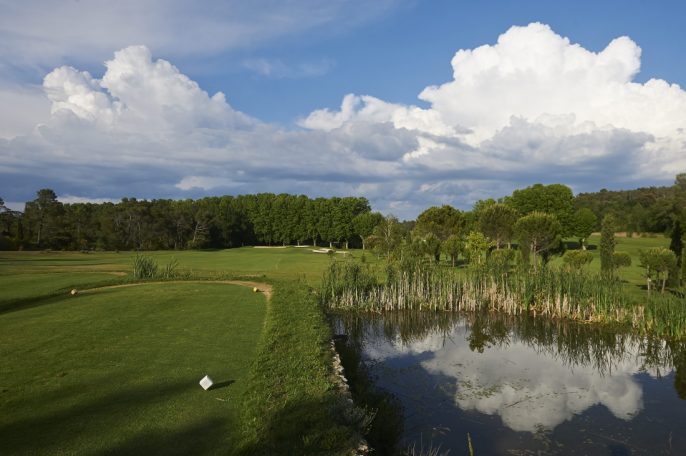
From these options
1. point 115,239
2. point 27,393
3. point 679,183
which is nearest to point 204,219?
point 115,239

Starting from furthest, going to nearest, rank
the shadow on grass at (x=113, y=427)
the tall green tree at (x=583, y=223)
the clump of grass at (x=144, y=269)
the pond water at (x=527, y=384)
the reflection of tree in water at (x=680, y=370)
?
the tall green tree at (x=583, y=223), the clump of grass at (x=144, y=269), the reflection of tree in water at (x=680, y=370), the pond water at (x=527, y=384), the shadow on grass at (x=113, y=427)

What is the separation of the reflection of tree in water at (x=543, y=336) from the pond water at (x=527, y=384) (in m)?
0.04

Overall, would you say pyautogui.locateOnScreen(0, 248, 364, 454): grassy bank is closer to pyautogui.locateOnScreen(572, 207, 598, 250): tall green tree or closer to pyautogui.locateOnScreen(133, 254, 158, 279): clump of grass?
pyautogui.locateOnScreen(133, 254, 158, 279): clump of grass

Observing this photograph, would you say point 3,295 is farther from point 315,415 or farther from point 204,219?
point 204,219

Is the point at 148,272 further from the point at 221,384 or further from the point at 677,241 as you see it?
the point at 677,241

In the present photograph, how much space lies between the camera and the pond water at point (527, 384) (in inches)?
357

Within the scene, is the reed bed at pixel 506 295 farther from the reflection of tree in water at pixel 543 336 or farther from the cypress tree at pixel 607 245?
the cypress tree at pixel 607 245

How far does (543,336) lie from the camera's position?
17.2 meters

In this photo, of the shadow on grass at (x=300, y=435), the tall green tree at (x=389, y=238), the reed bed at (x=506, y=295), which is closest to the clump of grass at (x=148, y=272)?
the reed bed at (x=506, y=295)

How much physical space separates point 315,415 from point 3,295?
1591 cm

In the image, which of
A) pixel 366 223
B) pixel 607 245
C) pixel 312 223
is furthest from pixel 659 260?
pixel 312 223

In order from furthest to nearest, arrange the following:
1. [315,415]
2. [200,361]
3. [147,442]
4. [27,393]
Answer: [200,361] < [27,393] < [315,415] < [147,442]

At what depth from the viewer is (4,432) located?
5.98m

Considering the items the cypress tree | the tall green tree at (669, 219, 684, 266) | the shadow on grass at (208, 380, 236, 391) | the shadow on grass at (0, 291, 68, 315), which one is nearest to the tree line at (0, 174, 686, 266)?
the cypress tree
